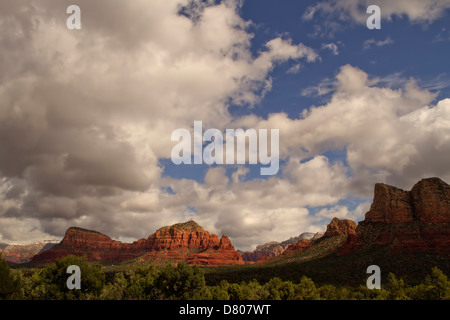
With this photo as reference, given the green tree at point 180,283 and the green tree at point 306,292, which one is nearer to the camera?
the green tree at point 180,283

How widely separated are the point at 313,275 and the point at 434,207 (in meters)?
80.1

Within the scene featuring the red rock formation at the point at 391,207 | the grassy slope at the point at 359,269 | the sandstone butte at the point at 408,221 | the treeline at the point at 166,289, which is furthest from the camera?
the red rock formation at the point at 391,207

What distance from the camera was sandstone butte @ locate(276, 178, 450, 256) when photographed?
114688mm

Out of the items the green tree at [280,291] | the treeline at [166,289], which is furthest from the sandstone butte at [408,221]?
the green tree at [280,291]

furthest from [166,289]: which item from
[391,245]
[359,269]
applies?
[391,245]

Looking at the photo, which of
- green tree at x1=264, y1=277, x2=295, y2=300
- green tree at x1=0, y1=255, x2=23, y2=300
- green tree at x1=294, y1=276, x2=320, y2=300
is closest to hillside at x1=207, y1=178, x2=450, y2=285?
green tree at x1=294, y1=276, x2=320, y2=300

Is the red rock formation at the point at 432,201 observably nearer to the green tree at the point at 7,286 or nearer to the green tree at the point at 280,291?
the green tree at the point at 280,291

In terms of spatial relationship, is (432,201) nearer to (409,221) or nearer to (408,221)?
(409,221)

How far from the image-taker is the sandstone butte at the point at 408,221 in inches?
4515

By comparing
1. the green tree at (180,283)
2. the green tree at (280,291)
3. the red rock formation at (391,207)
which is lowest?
the green tree at (280,291)
